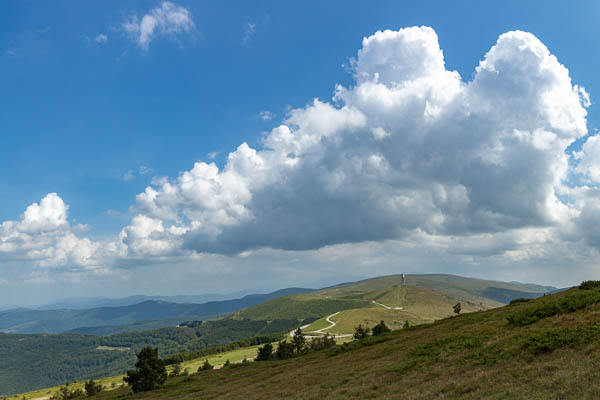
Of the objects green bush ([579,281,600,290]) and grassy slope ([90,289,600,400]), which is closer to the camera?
grassy slope ([90,289,600,400])

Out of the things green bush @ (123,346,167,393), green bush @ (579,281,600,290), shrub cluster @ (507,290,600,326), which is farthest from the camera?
green bush @ (123,346,167,393)

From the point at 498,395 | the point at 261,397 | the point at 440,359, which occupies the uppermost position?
the point at 498,395

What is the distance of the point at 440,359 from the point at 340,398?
9568mm

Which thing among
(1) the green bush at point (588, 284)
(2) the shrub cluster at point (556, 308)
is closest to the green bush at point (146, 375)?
(2) the shrub cluster at point (556, 308)

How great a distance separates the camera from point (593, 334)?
22.0 metres

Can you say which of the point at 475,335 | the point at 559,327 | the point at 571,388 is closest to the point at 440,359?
the point at 475,335

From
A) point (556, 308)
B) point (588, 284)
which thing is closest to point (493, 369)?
point (556, 308)

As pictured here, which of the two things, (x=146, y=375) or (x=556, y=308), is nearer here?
(x=556, y=308)

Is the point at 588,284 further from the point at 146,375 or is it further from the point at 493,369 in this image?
the point at 146,375

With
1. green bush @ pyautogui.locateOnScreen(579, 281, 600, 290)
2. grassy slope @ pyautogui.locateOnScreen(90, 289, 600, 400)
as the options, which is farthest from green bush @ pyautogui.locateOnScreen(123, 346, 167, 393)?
green bush @ pyautogui.locateOnScreen(579, 281, 600, 290)

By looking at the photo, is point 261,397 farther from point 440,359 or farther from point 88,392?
point 88,392

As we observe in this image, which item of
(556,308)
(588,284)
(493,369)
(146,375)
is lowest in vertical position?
(146,375)

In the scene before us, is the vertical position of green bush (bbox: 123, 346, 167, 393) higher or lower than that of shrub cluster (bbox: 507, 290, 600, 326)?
lower

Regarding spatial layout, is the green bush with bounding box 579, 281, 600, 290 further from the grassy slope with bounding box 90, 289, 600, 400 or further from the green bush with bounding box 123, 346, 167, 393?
the green bush with bounding box 123, 346, 167, 393
